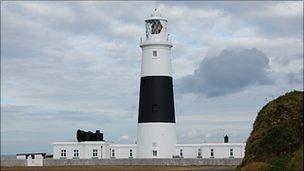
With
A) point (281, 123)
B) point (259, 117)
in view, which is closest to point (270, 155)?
point (281, 123)

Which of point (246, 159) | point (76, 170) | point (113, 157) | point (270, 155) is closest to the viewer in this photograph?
point (270, 155)

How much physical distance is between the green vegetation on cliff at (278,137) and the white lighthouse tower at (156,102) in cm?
2613

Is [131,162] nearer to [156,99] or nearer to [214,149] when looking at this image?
[156,99]

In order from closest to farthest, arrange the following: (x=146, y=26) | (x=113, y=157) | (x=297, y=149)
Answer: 1. (x=297, y=149)
2. (x=146, y=26)
3. (x=113, y=157)

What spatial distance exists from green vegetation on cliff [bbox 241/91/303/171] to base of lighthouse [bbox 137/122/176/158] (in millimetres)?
26364

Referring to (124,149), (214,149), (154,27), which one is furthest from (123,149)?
(154,27)

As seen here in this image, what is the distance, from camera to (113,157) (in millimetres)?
57812

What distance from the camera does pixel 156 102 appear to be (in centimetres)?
5066

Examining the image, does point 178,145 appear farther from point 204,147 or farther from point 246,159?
point 246,159

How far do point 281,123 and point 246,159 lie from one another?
218 centimetres

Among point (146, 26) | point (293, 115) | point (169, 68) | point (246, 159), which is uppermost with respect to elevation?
point (146, 26)

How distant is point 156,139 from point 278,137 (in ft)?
96.3

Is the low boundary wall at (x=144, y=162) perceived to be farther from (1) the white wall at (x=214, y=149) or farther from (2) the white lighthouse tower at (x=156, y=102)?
(1) the white wall at (x=214, y=149)

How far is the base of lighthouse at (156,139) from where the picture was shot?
167 ft
